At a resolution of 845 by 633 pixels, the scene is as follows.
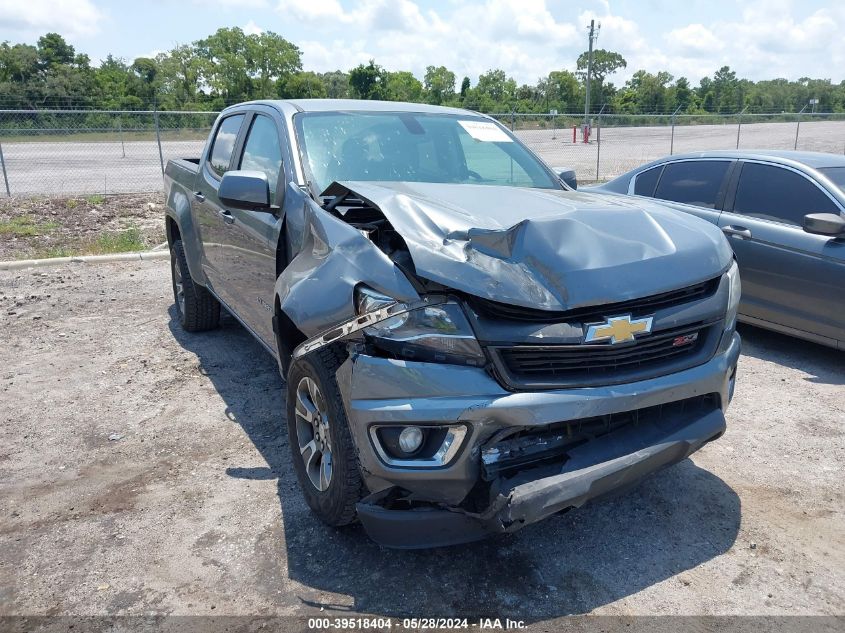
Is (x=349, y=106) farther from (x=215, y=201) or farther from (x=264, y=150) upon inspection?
(x=215, y=201)

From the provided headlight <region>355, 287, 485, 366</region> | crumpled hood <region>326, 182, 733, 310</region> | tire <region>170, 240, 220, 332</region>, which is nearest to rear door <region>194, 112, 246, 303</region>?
tire <region>170, 240, 220, 332</region>

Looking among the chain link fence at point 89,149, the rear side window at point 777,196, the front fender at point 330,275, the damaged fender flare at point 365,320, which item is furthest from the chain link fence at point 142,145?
the damaged fender flare at point 365,320

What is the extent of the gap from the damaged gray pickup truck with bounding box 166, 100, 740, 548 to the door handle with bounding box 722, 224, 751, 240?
2691 mm

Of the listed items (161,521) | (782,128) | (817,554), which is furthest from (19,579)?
(782,128)

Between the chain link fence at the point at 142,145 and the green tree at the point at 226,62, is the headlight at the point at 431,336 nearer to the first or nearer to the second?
the chain link fence at the point at 142,145

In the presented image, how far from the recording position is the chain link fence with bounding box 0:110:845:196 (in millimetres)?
19006

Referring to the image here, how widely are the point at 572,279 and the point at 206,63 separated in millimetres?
74167

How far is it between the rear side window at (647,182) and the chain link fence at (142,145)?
12.3 meters

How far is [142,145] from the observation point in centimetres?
2661

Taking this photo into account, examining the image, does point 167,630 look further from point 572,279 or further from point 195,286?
point 195,286

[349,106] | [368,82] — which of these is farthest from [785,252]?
[368,82]

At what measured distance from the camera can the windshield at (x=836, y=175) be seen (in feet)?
17.9

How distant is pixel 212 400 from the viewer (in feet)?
16.0

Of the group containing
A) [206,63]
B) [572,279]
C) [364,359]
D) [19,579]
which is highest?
[206,63]
